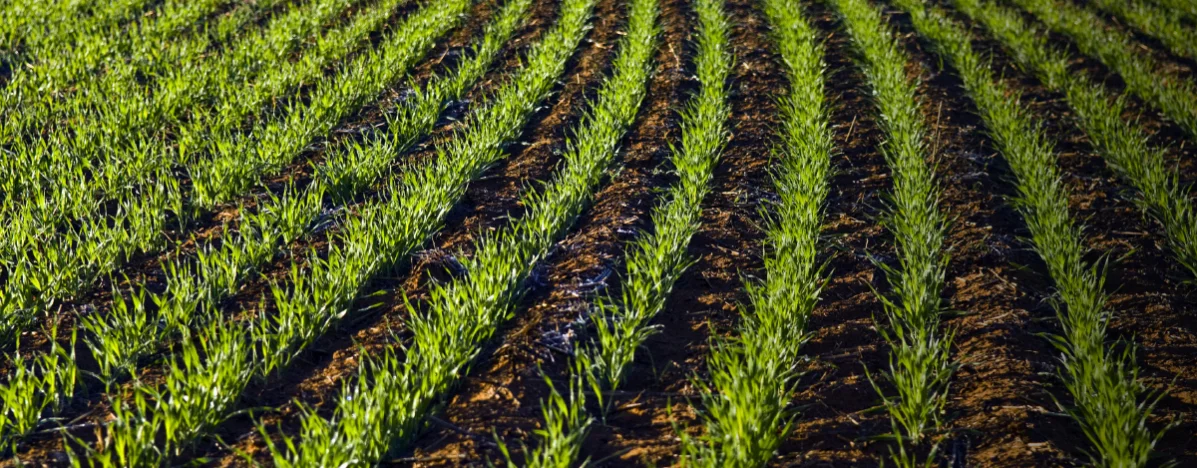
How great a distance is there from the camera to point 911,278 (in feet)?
12.6

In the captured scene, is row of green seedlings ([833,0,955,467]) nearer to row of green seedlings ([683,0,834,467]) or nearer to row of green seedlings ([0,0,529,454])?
row of green seedlings ([683,0,834,467])

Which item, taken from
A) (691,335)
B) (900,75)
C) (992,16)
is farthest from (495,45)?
(992,16)

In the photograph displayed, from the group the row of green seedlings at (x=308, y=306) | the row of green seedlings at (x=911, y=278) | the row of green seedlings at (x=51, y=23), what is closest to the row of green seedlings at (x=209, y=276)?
the row of green seedlings at (x=308, y=306)

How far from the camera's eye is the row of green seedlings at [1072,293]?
282cm

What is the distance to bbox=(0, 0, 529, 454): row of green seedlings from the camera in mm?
2973

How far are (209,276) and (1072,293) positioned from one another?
126 inches

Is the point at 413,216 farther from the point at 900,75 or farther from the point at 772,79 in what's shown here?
the point at 900,75

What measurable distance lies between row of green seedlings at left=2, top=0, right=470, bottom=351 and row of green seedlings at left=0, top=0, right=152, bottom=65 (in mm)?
2011

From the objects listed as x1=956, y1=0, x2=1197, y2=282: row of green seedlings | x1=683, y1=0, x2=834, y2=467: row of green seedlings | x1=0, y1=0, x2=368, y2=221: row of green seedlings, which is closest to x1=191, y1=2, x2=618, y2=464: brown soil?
x1=683, y1=0, x2=834, y2=467: row of green seedlings

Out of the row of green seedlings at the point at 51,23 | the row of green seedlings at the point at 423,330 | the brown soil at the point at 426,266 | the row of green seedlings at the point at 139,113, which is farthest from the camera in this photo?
the row of green seedlings at the point at 51,23

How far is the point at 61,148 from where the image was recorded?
4.70 m

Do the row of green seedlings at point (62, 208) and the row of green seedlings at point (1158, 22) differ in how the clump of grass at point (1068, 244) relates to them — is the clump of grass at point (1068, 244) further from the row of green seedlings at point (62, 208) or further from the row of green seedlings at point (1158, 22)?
the row of green seedlings at point (62, 208)

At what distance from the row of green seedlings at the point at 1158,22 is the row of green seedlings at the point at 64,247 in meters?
7.73

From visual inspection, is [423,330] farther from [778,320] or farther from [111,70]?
[111,70]
